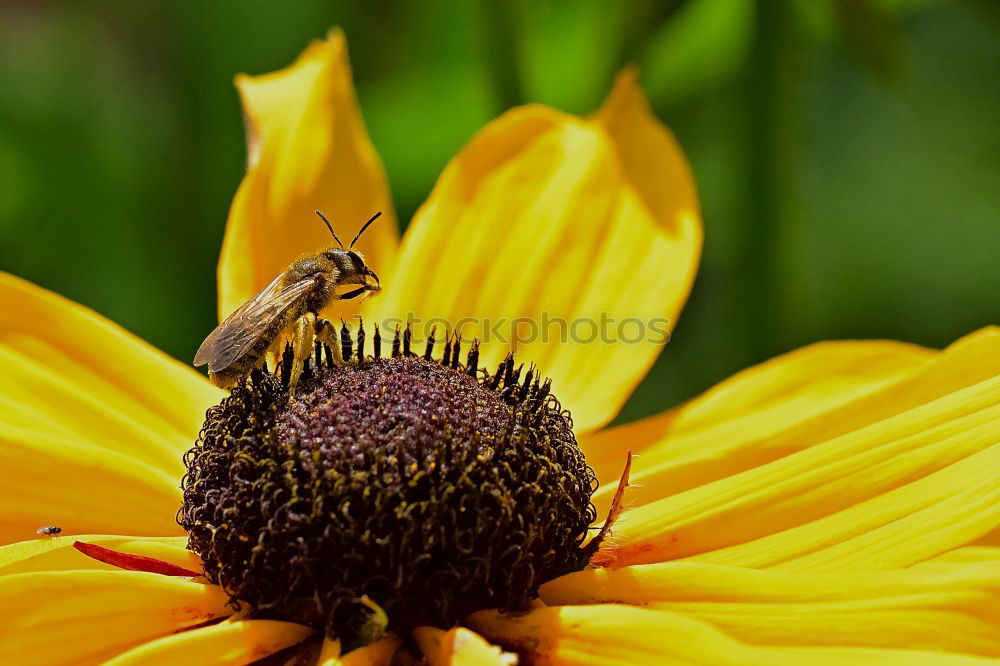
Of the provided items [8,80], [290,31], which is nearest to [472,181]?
[290,31]

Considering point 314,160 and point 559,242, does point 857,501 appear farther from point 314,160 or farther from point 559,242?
point 314,160

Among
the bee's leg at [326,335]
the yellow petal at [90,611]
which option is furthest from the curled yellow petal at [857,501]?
the yellow petal at [90,611]

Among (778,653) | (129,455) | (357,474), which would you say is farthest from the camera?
(129,455)

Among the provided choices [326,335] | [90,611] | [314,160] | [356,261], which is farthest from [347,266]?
[90,611]

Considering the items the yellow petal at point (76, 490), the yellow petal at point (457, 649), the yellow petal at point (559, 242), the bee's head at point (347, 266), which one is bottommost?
the yellow petal at point (457, 649)

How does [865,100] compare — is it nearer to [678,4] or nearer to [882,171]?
[882,171]

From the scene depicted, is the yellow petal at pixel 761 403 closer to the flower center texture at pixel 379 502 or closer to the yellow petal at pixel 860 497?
the yellow petal at pixel 860 497
